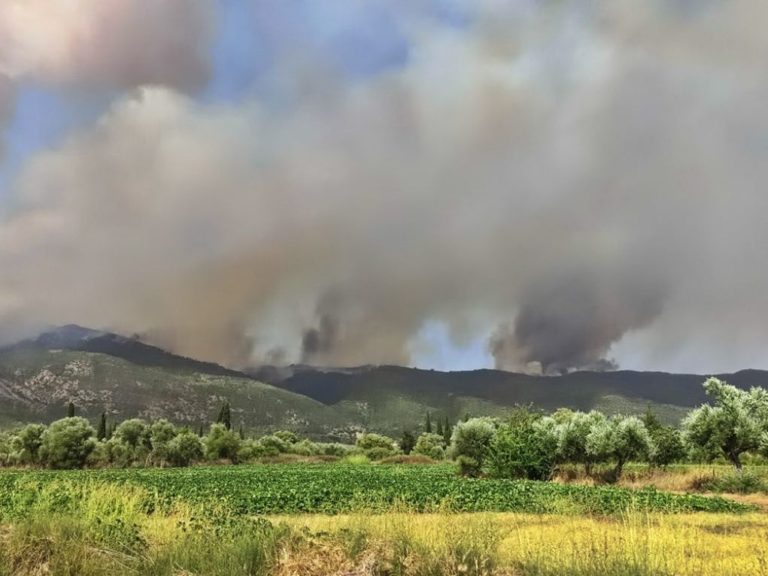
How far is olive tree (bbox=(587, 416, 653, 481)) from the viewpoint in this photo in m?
54.1

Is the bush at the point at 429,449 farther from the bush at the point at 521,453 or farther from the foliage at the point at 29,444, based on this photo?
the foliage at the point at 29,444

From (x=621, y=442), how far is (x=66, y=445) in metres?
82.8

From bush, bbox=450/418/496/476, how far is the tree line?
121mm

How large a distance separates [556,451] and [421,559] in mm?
53489

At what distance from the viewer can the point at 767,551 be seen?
15.8 metres

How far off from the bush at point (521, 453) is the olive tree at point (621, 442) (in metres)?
4.70

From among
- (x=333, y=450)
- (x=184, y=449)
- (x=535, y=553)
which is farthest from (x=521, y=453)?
(x=333, y=450)

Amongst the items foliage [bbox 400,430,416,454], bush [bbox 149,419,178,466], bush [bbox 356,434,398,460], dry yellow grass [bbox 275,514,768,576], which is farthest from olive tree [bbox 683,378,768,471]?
foliage [bbox 400,430,416,454]

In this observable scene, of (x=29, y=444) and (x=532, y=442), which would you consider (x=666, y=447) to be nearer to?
(x=532, y=442)

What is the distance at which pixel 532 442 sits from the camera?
54.0 metres

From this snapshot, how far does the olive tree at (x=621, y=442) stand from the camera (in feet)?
177

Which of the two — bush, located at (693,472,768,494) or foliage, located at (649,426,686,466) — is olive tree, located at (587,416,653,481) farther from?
foliage, located at (649,426,686,466)

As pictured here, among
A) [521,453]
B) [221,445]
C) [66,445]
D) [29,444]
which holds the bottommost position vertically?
[29,444]

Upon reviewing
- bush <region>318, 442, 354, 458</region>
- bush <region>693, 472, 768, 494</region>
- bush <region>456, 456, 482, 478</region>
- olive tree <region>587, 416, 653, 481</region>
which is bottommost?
bush <region>318, 442, 354, 458</region>
